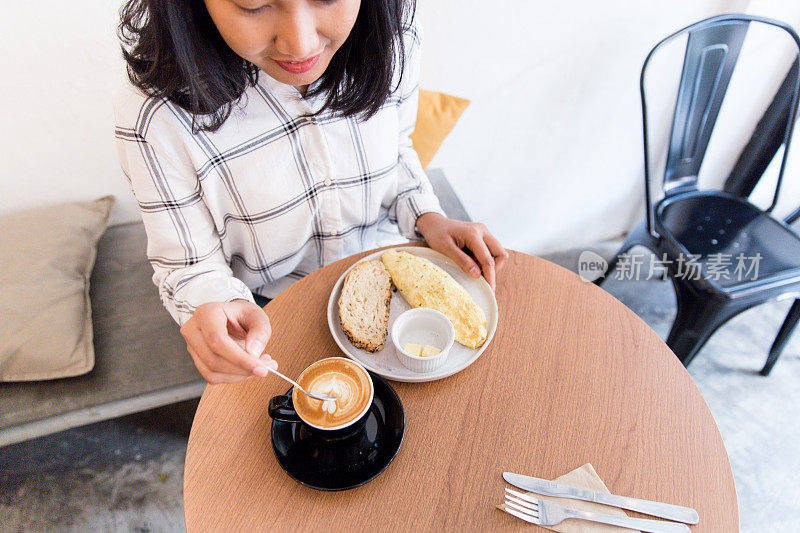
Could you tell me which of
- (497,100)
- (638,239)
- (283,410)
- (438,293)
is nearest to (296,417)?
(283,410)

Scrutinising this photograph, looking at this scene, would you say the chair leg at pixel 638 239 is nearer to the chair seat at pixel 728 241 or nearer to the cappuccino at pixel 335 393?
the chair seat at pixel 728 241

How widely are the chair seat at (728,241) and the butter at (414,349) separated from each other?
1231 mm

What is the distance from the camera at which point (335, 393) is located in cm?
80

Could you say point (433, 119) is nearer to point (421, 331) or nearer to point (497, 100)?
point (497, 100)

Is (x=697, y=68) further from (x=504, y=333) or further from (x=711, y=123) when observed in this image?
(x=504, y=333)

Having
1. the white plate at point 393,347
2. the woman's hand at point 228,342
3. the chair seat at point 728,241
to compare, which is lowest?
the chair seat at point 728,241

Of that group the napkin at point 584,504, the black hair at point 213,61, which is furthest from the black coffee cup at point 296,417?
the black hair at point 213,61

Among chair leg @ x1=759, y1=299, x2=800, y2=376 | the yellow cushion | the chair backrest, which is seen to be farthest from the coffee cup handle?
chair leg @ x1=759, y1=299, x2=800, y2=376

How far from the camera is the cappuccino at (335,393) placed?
76 centimetres

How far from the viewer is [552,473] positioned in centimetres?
80

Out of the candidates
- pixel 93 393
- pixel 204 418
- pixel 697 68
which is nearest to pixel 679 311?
pixel 697 68

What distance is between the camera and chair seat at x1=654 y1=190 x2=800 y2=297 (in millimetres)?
1605

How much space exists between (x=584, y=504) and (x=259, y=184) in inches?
35.8

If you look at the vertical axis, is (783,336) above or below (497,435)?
below
